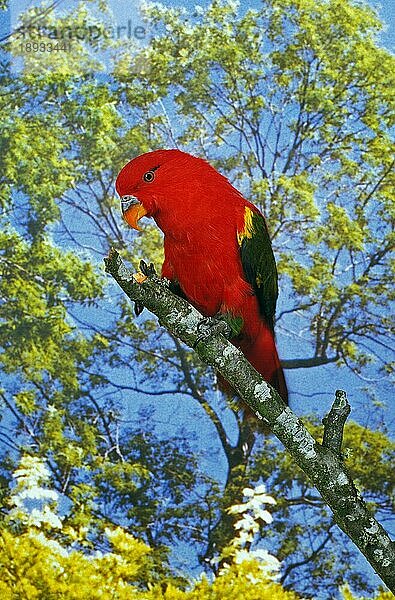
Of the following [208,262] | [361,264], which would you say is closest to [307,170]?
[361,264]

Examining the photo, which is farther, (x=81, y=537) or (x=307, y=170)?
(x=307, y=170)

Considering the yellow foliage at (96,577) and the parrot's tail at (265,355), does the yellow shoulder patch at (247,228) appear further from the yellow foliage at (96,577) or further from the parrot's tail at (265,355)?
the yellow foliage at (96,577)

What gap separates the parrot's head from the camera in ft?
4.00

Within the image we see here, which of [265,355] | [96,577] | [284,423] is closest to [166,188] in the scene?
[265,355]

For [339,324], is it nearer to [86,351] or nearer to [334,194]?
[334,194]

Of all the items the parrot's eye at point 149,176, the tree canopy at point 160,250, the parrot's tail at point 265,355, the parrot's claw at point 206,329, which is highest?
the tree canopy at point 160,250

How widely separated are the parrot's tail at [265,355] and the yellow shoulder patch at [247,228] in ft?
0.46

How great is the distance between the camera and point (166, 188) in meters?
1.24

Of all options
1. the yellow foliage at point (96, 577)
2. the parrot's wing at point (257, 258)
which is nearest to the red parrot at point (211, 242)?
the parrot's wing at point (257, 258)

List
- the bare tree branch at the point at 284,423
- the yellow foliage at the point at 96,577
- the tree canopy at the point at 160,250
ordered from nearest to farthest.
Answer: the bare tree branch at the point at 284,423 → the yellow foliage at the point at 96,577 → the tree canopy at the point at 160,250

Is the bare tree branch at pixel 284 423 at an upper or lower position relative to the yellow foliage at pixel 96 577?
lower

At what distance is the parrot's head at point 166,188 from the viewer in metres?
1.22

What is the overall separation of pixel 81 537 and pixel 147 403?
1.70ft

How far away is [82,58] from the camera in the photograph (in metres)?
3.07
